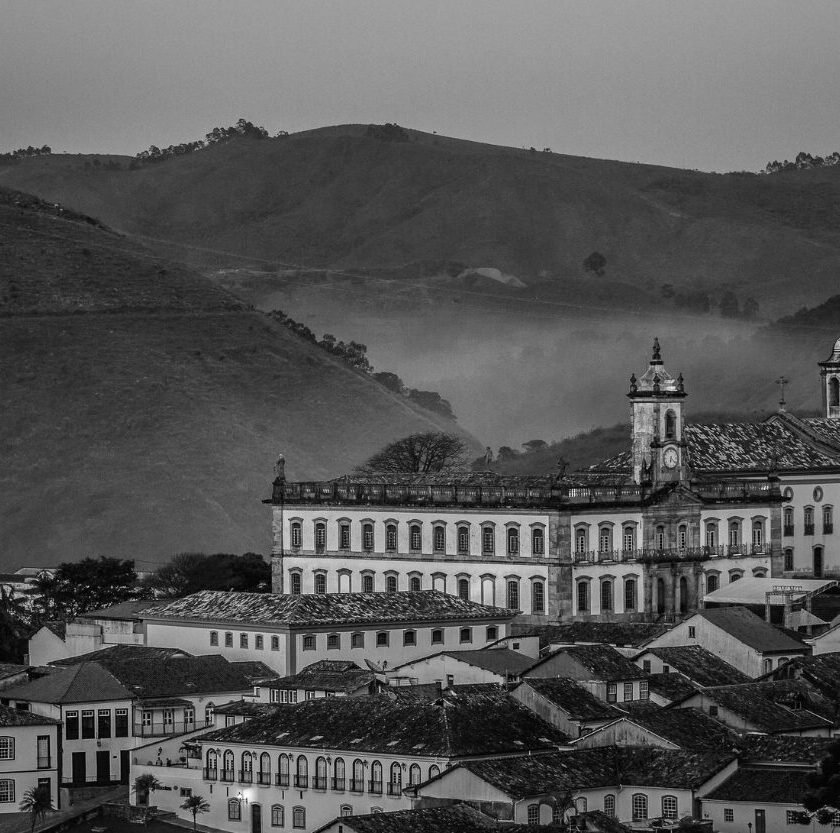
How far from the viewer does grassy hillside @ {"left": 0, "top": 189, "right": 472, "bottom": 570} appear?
156 meters

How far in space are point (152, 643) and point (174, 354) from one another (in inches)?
3281

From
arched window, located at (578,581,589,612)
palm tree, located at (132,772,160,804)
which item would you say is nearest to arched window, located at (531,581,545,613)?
arched window, located at (578,581,589,612)

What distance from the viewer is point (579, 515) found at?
4281 inches

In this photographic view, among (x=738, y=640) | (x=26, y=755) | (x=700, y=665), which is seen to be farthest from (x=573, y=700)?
(x=26, y=755)

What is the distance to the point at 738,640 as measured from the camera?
87.9 m

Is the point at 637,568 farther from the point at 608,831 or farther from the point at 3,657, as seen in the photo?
the point at 608,831

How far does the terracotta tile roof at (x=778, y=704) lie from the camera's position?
7662 cm

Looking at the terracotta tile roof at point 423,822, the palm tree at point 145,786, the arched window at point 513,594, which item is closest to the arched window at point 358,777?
the terracotta tile roof at point 423,822

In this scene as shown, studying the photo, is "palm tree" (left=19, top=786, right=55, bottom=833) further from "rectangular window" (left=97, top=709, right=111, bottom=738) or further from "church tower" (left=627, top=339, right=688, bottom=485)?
"church tower" (left=627, top=339, right=688, bottom=485)

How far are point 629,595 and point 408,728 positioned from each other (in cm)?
3746

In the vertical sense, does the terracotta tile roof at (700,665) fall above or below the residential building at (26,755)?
above

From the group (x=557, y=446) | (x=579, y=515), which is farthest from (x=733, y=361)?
(x=579, y=515)

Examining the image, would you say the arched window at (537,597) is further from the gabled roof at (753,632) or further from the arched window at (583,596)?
the gabled roof at (753,632)

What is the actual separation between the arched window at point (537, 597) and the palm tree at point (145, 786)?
32.0 m
